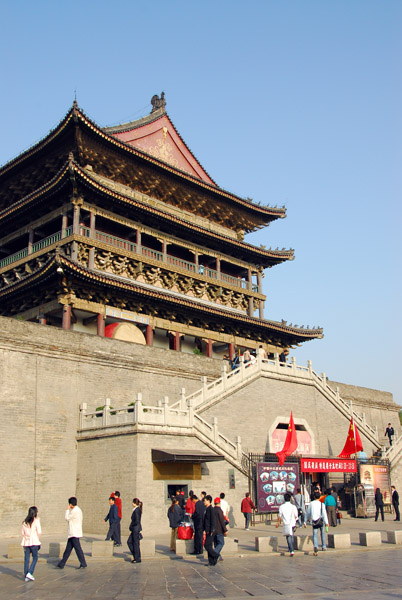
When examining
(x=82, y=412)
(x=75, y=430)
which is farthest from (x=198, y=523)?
(x=82, y=412)

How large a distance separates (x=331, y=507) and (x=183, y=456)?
187 inches

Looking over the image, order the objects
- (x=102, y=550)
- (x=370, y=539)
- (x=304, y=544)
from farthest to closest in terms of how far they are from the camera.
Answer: (x=370, y=539)
(x=304, y=544)
(x=102, y=550)

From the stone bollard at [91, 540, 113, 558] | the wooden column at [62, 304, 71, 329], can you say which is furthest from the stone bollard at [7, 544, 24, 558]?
the wooden column at [62, 304, 71, 329]

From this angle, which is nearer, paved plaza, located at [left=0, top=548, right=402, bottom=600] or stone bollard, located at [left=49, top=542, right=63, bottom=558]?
paved plaza, located at [left=0, top=548, right=402, bottom=600]

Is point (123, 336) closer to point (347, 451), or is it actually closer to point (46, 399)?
point (46, 399)

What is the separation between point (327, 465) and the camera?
72.5 feet

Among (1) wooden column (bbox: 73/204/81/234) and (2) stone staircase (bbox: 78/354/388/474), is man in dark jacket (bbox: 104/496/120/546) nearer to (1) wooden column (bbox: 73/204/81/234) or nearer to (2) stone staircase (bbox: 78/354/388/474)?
(2) stone staircase (bbox: 78/354/388/474)

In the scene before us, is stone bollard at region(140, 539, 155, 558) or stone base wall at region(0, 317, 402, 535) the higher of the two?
stone base wall at region(0, 317, 402, 535)

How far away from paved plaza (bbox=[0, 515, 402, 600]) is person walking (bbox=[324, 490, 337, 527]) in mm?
3517

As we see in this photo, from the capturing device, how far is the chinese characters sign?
2142 cm

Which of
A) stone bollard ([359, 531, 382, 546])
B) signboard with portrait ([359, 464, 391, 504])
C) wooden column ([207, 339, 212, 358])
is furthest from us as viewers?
wooden column ([207, 339, 212, 358])

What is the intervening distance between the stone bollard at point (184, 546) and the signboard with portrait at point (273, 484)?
6.66 m

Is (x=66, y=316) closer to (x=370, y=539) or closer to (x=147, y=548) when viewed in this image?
(x=147, y=548)

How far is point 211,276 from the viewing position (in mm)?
32375
